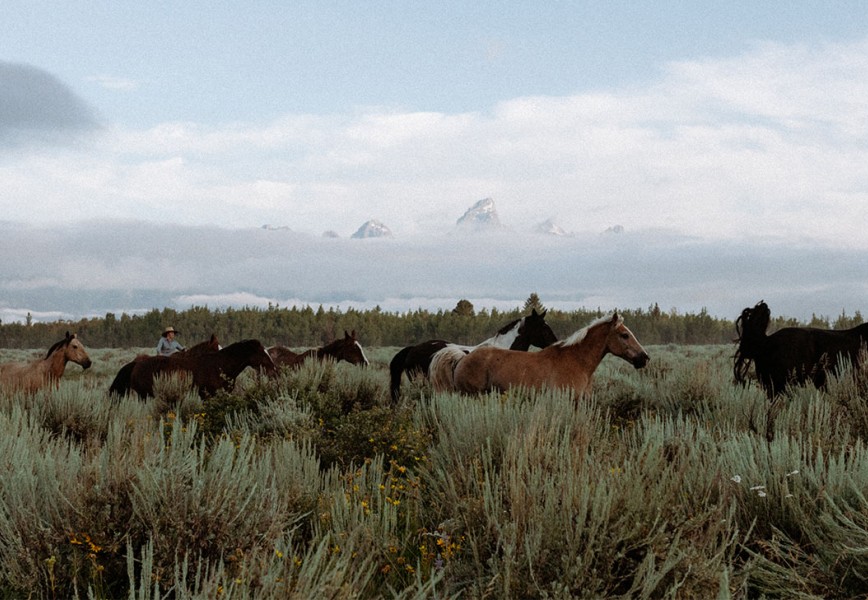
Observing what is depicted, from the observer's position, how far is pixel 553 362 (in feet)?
35.1

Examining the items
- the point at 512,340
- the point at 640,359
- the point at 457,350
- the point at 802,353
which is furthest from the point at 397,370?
the point at 802,353

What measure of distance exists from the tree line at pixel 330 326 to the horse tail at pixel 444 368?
69608 mm

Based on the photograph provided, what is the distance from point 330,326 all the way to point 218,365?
88.9 meters

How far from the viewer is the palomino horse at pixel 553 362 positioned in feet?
34.4

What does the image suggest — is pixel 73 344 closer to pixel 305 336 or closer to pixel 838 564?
pixel 838 564

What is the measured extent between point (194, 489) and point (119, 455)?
0.72 meters

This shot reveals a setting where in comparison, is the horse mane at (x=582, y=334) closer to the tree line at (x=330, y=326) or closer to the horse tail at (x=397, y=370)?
the horse tail at (x=397, y=370)

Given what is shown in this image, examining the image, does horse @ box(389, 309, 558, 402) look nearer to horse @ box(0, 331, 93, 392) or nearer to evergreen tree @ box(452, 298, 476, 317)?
horse @ box(0, 331, 93, 392)

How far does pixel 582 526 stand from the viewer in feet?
12.6

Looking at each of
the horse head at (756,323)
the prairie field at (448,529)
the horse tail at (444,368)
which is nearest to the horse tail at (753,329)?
the horse head at (756,323)

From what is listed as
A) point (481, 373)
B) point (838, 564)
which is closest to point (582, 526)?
point (838, 564)

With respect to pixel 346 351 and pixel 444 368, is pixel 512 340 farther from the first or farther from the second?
pixel 346 351

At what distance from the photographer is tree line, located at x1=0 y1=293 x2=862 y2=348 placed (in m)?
88.8

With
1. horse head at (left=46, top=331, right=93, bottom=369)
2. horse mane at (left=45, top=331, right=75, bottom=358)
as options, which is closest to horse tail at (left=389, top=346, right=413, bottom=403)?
horse head at (left=46, top=331, right=93, bottom=369)
